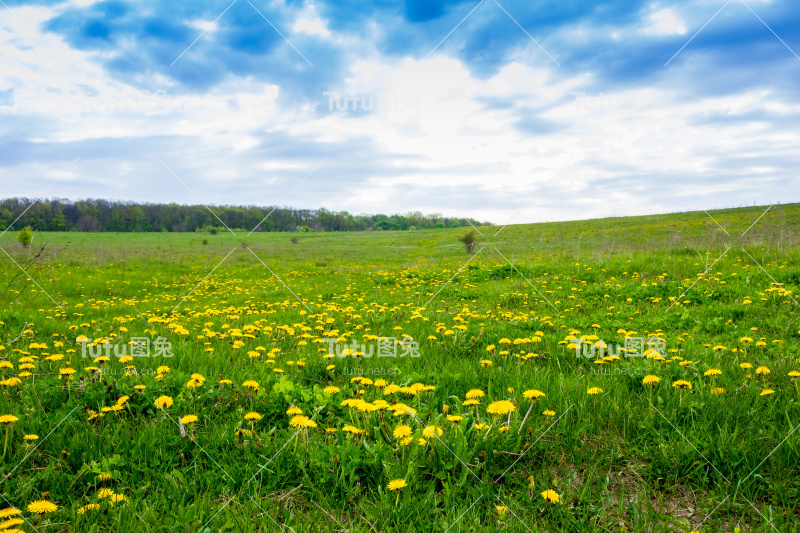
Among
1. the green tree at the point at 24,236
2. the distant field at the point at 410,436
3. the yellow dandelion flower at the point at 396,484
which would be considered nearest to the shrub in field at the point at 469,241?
the distant field at the point at 410,436

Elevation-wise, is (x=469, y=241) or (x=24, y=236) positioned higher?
(x=24, y=236)

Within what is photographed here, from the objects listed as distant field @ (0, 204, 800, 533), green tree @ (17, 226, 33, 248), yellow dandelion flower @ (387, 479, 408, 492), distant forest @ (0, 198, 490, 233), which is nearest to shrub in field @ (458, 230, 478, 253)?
distant forest @ (0, 198, 490, 233)

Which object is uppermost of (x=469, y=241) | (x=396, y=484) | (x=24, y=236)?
(x=24, y=236)

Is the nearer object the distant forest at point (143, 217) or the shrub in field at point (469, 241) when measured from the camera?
the distant forest at point (143, 217)

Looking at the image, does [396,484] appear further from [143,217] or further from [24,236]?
[143,217]

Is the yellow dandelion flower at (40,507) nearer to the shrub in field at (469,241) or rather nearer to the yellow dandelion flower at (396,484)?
the yellow dandelion flower at (396,484)

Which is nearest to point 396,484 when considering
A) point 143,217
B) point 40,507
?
point 40,507

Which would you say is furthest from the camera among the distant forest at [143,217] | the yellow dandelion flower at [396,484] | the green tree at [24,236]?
the distant forest at [143,217]

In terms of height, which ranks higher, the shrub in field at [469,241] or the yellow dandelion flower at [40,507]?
the shrub in field at [469,241]

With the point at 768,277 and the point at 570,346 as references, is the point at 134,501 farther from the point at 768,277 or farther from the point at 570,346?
the point at 768,277

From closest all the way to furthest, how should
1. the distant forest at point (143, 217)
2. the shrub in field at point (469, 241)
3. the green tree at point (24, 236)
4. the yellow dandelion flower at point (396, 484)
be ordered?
the yellow dandelion flower at point (396, 484)
the green tree at point (24, 236)
the distant forest at point (143, 217)
the shrub in field at point (469, 241)

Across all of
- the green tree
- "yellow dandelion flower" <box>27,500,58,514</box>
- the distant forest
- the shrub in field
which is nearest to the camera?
"yellow dandelion flower" <box>27,500,58,514</box>

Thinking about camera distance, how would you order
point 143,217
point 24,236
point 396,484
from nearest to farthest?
point 396,484
point 24,236
point 143,217

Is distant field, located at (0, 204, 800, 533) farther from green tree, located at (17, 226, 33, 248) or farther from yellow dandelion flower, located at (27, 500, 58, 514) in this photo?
green tree, located at (17, 226, 33, 248)
